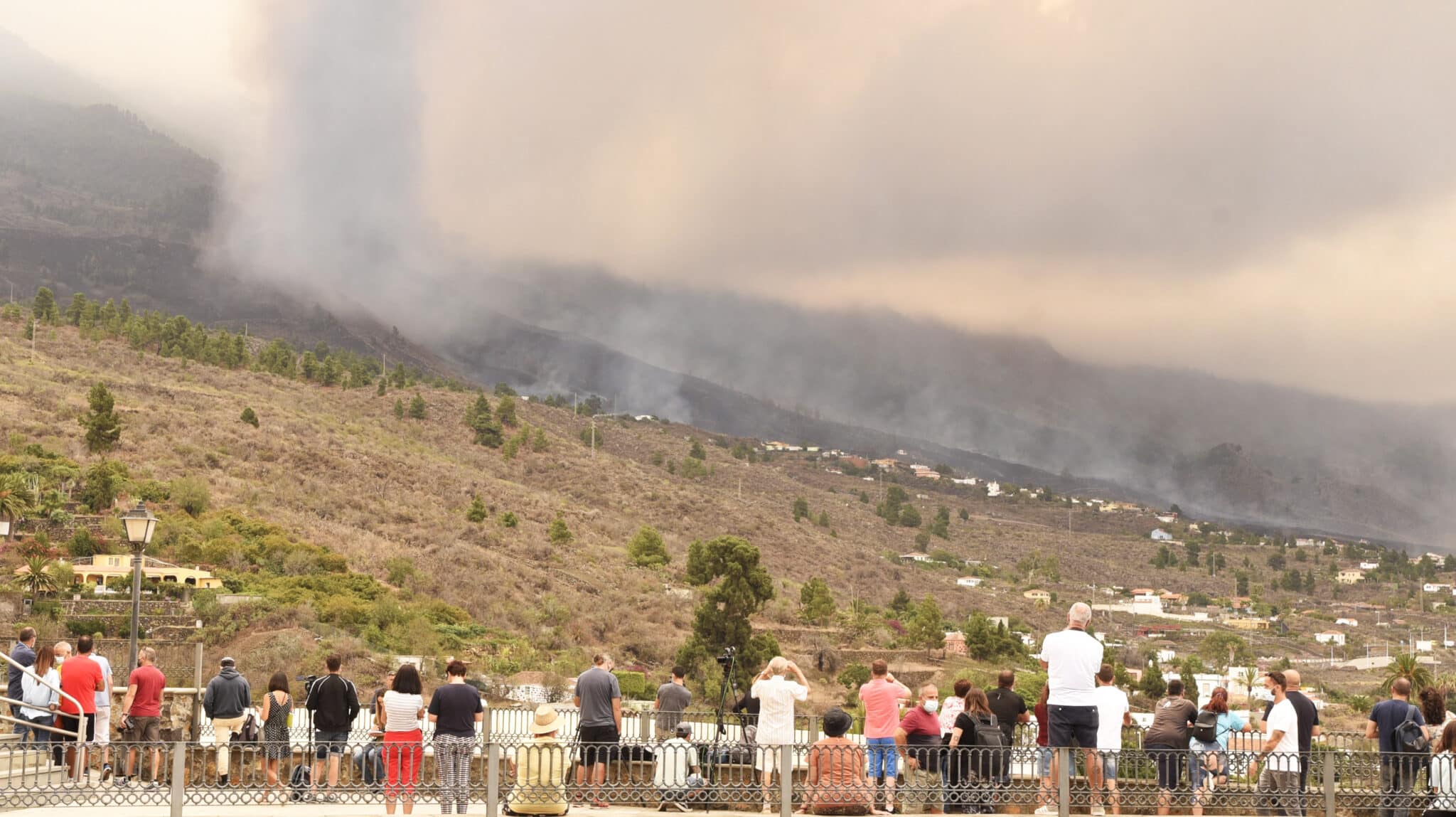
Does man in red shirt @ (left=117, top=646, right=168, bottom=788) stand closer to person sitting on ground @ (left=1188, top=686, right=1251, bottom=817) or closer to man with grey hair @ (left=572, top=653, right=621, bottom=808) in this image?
man with grey hair @ (left=572, top=653, right=621, bottom=808)

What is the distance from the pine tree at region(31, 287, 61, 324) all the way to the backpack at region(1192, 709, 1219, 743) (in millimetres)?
106238

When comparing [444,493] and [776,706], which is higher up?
[444,493]

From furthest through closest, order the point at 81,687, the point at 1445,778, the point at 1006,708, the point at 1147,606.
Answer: the point at 1147,606 → the point at 81,687 → the point at 1006,708 → the point at 1445,778

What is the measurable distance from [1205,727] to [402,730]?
8.24 metres

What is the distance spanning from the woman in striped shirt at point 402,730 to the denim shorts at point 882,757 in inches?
178

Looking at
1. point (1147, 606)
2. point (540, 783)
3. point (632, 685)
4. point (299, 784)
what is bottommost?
point (632, 685)

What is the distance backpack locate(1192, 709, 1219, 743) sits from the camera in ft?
44.5

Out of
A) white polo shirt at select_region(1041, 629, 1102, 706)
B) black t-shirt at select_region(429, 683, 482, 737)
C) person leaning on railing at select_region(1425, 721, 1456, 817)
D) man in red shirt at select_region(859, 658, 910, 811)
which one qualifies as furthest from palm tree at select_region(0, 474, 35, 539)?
person leaning on railing at select_region(1425, 721, 1456, 817)

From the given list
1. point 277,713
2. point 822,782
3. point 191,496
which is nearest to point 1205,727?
point 822,782

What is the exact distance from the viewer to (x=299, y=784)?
13.4m

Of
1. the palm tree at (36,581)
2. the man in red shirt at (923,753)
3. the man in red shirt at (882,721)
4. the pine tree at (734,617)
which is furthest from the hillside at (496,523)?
the man in red shirt at (882,721)

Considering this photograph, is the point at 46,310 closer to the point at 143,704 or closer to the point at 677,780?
the point at 143,704

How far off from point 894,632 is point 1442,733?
55082mm

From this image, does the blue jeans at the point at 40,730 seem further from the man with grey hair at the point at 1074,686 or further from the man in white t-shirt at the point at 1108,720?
the man in white t-shirt at the point at 1108,720
